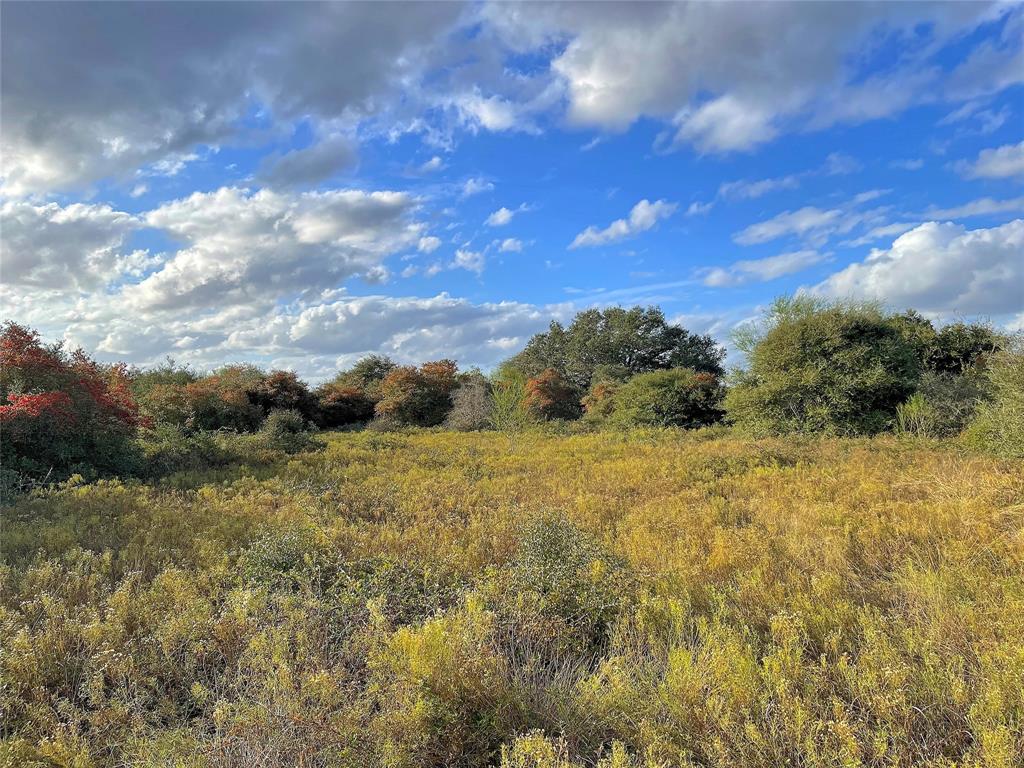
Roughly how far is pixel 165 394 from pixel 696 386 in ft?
72.1

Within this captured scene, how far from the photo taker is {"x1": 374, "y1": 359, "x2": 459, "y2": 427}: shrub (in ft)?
95.7

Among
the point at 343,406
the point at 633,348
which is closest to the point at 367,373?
the point at 343,406

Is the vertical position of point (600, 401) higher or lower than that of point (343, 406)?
lower

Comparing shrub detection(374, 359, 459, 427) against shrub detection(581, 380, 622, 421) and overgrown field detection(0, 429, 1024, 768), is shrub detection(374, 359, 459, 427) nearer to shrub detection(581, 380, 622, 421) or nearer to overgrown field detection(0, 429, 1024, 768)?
shrub detection(581, 380, 622, 421)

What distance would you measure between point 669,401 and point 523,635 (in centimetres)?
2053

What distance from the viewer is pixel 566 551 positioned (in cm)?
508

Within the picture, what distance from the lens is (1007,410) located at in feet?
35.4

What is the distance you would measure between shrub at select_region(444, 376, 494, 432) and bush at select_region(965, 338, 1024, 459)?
694 inches

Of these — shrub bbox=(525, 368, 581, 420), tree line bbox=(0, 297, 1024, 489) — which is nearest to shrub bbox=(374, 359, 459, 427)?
tree line bbox=(0, 297, 1024, 489)

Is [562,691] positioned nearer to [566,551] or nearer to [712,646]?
[712,646]

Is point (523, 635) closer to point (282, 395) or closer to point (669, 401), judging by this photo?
point (669, 401)

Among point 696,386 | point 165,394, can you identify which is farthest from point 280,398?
point 696,386

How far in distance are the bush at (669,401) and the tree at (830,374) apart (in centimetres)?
516

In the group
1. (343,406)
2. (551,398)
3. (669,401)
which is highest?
(343,406)
